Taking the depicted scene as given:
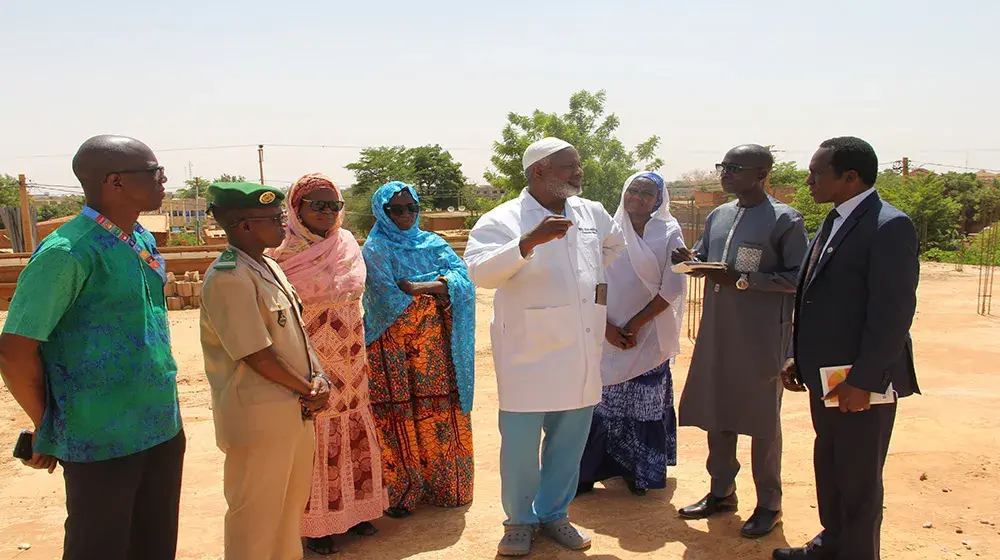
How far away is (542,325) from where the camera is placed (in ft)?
11.6

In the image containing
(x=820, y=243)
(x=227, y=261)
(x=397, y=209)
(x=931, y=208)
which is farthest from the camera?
(x=931, y=208)

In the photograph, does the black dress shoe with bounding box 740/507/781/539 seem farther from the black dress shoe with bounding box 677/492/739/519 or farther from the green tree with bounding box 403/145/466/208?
the green tree with bounding box 403/145/466/208

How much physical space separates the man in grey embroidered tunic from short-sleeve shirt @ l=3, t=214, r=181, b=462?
2.80 meters

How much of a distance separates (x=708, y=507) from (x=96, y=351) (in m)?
3.29

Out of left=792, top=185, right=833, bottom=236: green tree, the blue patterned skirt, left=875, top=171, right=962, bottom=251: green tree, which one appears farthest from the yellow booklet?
left=875, top=171, right=962, bottom=251: green tree

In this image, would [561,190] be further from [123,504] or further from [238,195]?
[123,504]

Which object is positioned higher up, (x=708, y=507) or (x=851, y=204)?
(x=851, y=204)

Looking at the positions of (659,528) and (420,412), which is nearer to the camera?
(659,528)

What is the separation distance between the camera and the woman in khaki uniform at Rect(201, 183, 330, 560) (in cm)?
265

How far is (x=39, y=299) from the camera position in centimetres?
231

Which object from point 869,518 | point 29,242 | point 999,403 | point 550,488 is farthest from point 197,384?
point 29,242

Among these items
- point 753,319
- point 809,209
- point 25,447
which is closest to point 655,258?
point 753,319

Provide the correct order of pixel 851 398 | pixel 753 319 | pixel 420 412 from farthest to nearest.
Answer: pixel 420 412, pixel 753 319, pixel 851 398

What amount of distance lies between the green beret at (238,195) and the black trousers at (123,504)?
0.96 metres
